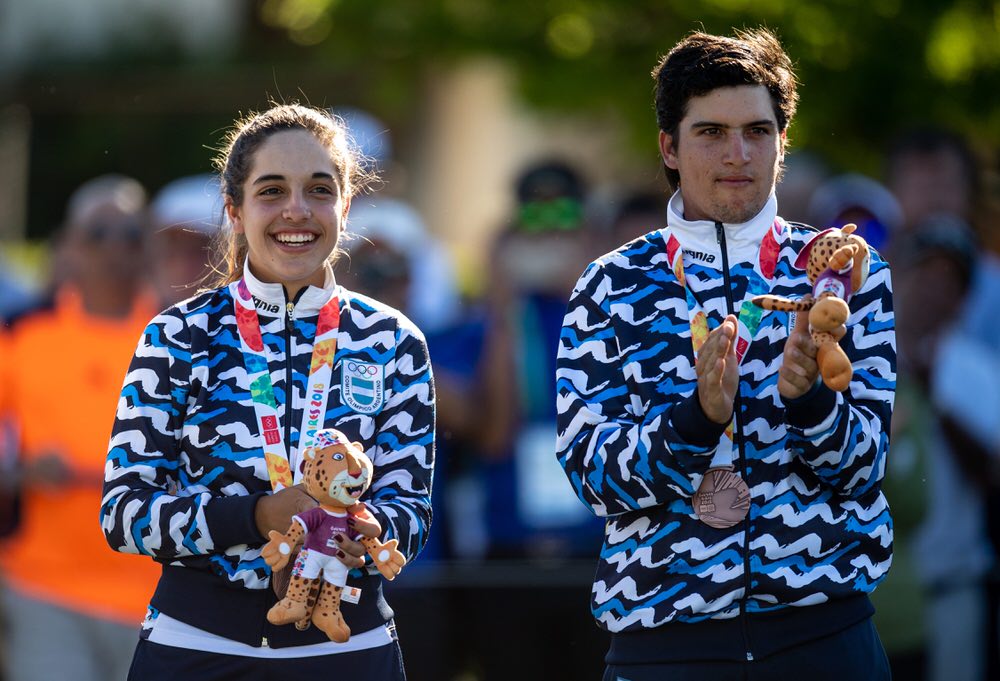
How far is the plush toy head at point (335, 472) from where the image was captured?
3.41 meters

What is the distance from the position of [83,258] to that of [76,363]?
56cm

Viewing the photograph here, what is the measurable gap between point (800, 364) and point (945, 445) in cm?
371

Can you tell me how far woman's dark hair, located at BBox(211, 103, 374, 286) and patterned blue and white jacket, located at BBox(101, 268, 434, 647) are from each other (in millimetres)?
283

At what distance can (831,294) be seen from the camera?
3.41 meters

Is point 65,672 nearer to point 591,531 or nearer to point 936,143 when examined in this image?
point 591,531

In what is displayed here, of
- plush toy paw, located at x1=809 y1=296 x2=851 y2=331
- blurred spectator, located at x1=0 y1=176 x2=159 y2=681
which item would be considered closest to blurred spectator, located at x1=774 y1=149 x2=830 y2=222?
blurred spectator, located at x1=0 y1=176 x2=159 y2=681

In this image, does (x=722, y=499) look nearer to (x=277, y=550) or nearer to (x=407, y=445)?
(x=407, y=445)

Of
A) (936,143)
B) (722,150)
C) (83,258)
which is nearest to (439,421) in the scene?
(83,258)

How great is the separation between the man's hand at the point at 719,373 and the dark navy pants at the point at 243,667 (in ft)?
3.49

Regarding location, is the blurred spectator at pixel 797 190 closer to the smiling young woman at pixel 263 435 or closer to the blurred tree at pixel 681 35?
the blurred tree at pixel 681 35

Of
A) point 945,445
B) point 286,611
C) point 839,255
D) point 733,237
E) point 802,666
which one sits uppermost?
point 733,237

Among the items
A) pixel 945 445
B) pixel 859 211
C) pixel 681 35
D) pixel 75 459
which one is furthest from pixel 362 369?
pixel 681 35

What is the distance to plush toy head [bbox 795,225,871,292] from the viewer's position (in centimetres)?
345

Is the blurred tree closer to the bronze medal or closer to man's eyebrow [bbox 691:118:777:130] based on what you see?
man's eyebrow [bbox 691:118:777:130]
